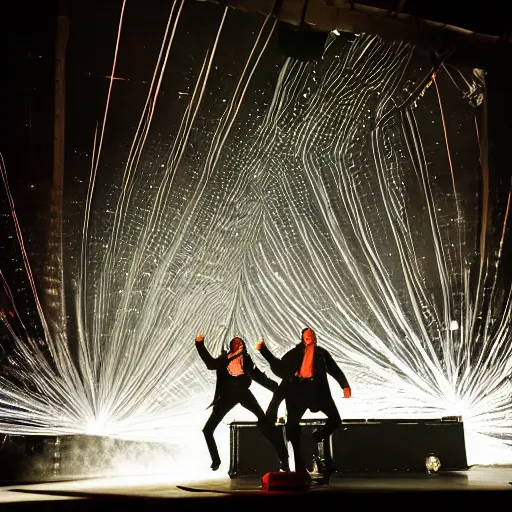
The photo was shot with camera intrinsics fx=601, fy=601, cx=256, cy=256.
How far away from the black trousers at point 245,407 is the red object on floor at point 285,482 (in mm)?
1470

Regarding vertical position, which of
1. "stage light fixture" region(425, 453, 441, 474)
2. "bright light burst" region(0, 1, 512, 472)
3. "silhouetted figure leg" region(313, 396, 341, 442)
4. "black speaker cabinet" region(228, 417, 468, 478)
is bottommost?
"stage light fixture" region(425, 453, 441, 474)

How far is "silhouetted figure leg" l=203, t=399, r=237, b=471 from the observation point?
650 centimetres

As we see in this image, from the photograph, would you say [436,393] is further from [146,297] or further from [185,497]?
[185,497]

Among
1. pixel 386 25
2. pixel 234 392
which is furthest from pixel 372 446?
pixel 386 25

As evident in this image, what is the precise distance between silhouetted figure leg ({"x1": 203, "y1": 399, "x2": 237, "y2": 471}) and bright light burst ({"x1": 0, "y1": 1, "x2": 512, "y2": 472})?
1271mm

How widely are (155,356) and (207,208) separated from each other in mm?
2179

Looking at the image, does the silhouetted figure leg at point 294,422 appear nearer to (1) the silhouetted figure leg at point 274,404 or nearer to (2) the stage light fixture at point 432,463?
(1) the silhouetted figure leg at point 274,404

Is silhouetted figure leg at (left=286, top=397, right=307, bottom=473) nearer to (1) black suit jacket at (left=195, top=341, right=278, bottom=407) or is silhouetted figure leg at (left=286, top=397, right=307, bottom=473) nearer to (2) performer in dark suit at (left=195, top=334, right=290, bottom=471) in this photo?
(2) performer in dark suit at (left=195, top=334, right=290, bottom=471)

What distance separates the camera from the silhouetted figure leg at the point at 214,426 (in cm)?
650

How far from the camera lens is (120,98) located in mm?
7957

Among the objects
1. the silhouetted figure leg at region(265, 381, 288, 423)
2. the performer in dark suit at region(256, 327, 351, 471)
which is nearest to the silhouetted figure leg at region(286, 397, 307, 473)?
the performer in dark suit at region(256, 327, 351, 471)

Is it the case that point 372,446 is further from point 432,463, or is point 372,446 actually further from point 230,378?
point 230,378

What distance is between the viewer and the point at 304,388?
5938 mm

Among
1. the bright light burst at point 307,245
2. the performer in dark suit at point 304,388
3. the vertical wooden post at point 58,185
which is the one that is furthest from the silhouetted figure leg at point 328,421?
the vertical wooden post at point 58,185
